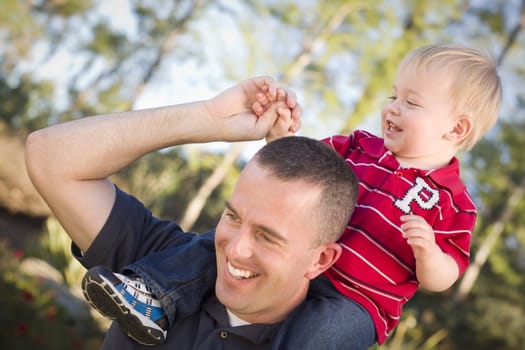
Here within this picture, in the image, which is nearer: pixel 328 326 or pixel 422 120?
pixel 328 326

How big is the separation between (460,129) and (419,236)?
0.64m

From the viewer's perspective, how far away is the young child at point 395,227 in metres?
2.07

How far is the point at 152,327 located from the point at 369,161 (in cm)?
105

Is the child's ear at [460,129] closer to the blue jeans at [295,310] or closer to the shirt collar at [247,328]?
the blue jeans at [295,310]

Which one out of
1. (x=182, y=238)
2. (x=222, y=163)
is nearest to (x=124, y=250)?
(x=182, y=238)

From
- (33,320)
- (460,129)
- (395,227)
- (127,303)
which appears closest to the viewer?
(127,303)

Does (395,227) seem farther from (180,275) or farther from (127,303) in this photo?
(127,303)

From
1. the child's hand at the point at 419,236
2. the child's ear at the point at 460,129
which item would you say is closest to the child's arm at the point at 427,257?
the child's hand at the point at 419,236

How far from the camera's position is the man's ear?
2.13 m

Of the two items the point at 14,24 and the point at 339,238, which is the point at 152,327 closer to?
the point at 339,238

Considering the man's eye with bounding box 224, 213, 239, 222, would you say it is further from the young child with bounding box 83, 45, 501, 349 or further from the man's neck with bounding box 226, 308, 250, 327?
the man's neck with bounding box 226, 308, 250, 327

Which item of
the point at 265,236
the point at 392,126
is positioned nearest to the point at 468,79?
the point at 392,126

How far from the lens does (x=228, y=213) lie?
208 cm

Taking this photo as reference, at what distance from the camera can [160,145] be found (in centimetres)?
221
